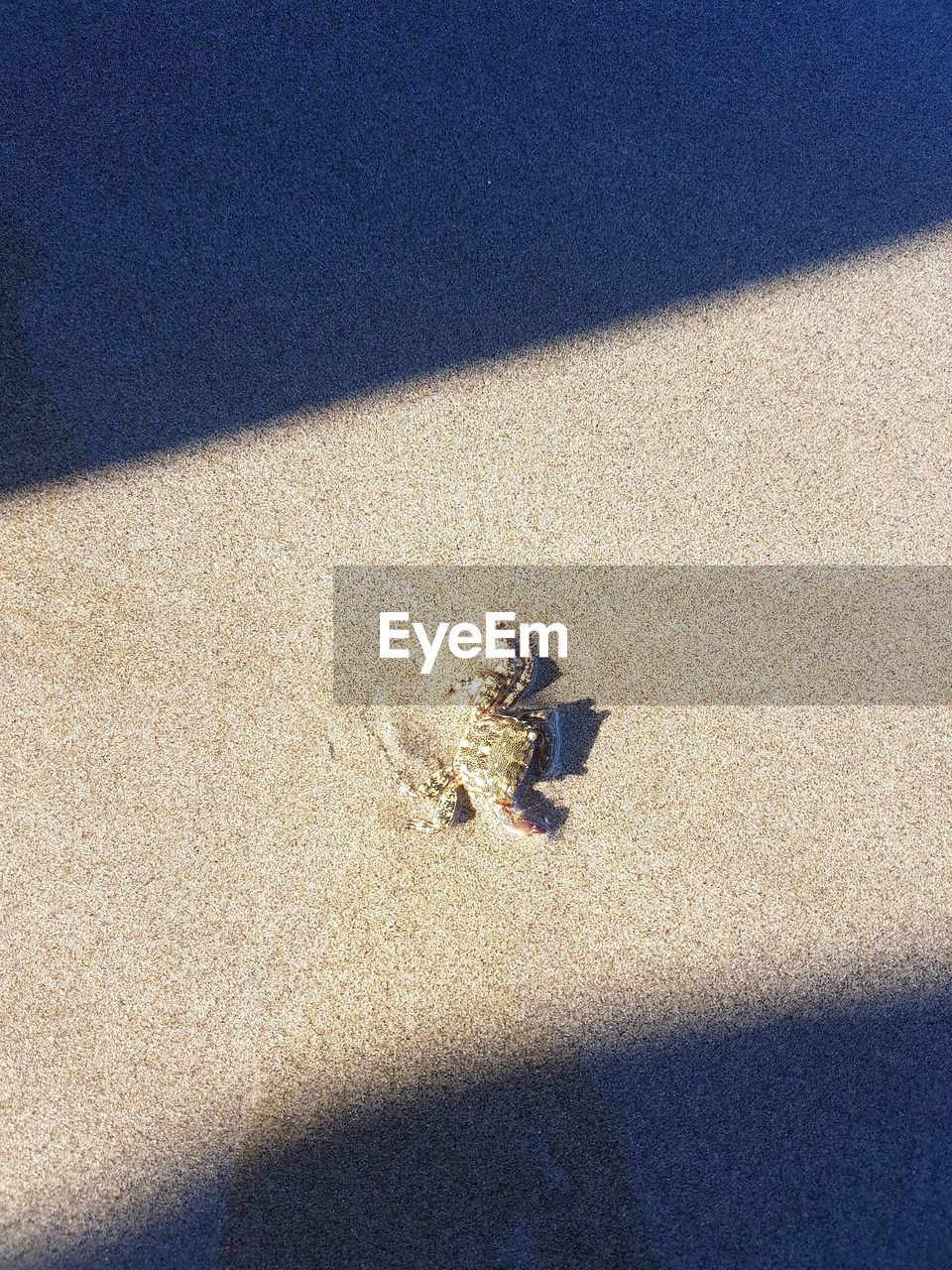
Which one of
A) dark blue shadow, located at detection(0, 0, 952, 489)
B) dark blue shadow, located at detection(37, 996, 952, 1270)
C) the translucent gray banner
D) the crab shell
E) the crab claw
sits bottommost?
dark blue shadow, located at detection(37, 996, 952, 1270)

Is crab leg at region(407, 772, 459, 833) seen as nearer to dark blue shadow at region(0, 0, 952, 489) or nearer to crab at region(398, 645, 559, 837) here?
crab at region(398, 645, 559, 837)

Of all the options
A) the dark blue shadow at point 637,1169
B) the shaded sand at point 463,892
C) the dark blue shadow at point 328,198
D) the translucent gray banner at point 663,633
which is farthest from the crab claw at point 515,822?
the dark blue shadow at point 328,198

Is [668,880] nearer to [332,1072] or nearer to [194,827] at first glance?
[332,1072]

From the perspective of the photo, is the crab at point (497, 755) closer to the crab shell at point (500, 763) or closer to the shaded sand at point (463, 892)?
the crab shell at point (500, 763)

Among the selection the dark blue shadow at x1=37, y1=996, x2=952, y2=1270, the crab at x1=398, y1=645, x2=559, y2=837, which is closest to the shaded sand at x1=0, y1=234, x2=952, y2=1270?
the dark blue shadow at x1=37, y1=996, x2=952, y2=1270

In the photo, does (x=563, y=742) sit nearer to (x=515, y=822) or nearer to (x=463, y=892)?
(x=515, y=822)

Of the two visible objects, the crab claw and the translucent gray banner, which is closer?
the crab claw

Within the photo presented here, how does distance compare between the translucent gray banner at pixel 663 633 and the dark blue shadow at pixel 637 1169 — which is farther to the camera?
the translucent gray banner at pixel 663 633
